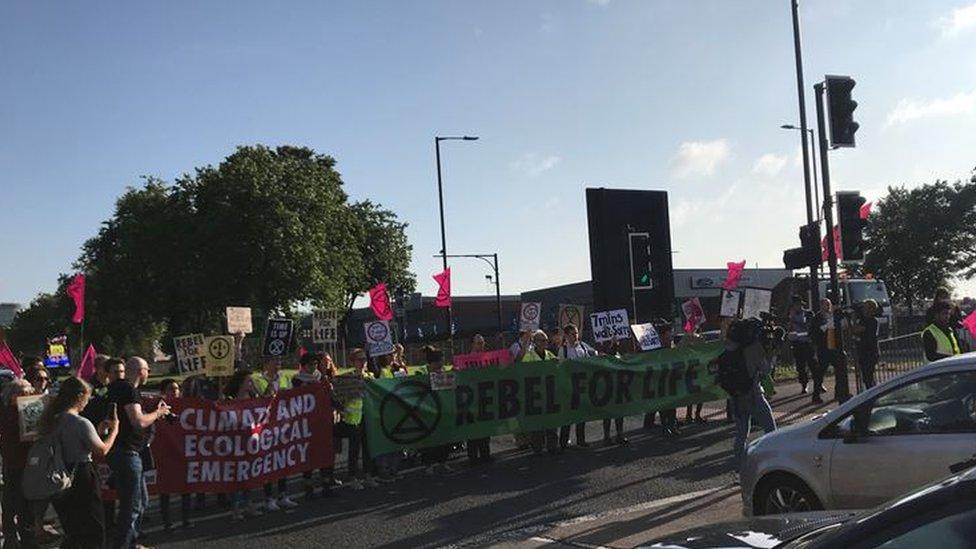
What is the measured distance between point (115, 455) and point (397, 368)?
6.47 metres

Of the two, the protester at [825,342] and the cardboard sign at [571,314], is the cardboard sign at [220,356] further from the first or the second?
the protester at [825,342]

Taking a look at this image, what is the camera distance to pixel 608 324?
18.0 meters

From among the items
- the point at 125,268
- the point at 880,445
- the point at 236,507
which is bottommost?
the point at 236,507

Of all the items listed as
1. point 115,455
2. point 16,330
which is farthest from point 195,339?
point 16,330

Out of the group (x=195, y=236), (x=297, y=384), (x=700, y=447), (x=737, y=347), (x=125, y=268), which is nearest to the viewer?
(x=737, y=347)

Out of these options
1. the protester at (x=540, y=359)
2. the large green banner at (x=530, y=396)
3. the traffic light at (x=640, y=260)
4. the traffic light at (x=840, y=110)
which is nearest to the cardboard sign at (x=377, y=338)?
the traffic light at (x=640, y=260)

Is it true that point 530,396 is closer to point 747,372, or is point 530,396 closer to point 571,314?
point 747,372

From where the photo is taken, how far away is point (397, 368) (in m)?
13.5

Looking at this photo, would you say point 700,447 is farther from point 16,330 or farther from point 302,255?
point 16,330

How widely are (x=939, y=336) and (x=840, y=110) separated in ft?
12.9

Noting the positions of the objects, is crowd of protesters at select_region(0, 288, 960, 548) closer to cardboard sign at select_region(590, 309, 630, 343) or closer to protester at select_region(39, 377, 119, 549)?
protester at select_region(39, 377, 119, 549)

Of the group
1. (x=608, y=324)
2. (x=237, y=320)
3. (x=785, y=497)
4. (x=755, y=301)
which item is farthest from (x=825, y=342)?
(x=237, y=320)

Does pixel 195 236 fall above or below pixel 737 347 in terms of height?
above

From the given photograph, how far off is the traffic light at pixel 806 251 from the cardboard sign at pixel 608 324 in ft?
17.2
